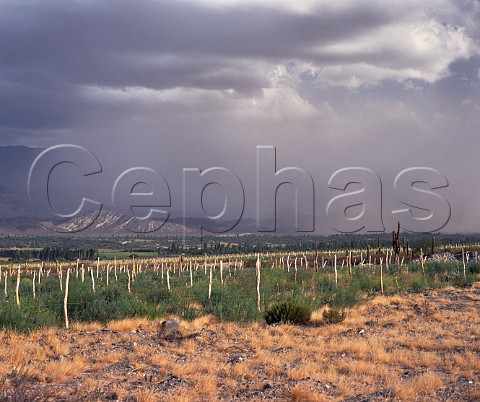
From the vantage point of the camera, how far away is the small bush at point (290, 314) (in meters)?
19.6

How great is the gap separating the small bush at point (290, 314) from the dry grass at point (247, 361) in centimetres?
55

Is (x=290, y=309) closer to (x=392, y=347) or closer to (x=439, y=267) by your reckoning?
(x=392, y=347)

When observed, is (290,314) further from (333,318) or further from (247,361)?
(247,361)

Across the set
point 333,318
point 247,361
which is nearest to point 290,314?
point 333,318

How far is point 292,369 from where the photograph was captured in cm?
1227

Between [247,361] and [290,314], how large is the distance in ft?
20.9

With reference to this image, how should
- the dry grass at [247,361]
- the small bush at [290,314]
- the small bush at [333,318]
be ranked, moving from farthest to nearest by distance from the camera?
the small bush at [333,318] → the small bush at [290,314] → the dry grass at [247,361]

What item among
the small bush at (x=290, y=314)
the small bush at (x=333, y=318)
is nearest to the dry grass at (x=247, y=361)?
the small bush at (x=333, y=318)

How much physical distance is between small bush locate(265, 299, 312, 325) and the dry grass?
1.81ft

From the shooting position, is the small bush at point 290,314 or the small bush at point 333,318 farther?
the small bush at point 333,318

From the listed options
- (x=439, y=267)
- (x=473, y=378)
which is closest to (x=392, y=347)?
(x=473, y=378)

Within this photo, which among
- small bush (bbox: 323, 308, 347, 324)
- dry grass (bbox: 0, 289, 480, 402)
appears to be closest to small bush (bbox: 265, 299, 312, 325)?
dry grass (bbox: 0, 289, 480, 402)

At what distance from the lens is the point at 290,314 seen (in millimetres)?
19531

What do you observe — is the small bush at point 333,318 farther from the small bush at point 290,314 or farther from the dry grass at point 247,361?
the small bush at point 290,314
